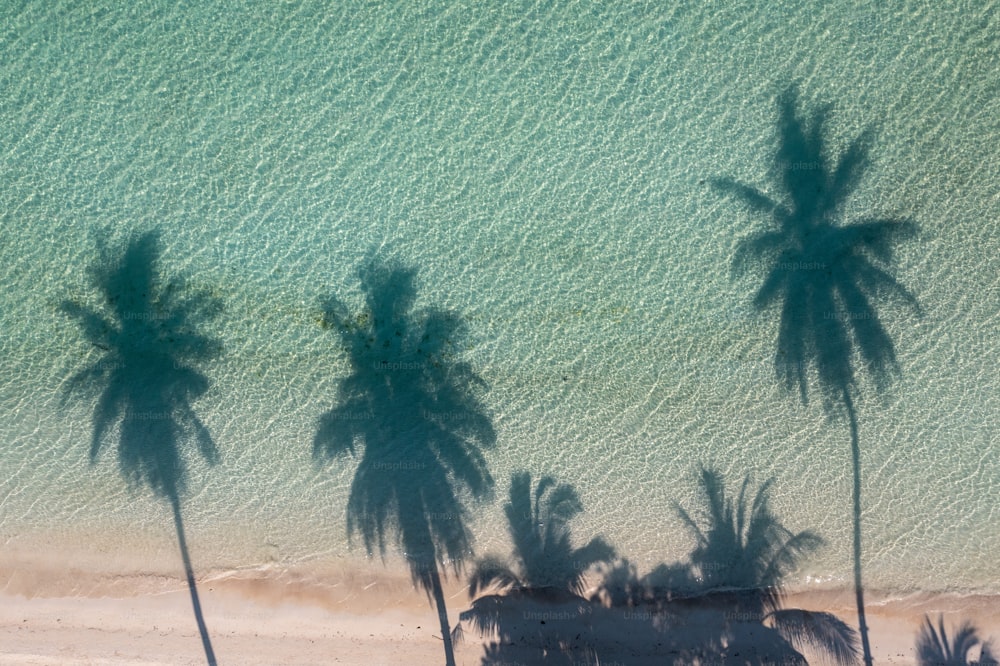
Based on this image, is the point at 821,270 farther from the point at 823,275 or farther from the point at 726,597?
the point at 726,597

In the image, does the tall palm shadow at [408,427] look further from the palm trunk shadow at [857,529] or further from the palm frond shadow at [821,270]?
the palm trunk shadow at [857,529]

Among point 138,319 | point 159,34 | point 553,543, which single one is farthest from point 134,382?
point 553,543

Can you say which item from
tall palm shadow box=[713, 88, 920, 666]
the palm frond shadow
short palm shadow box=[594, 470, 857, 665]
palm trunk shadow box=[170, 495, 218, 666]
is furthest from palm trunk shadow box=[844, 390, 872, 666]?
palm trunk shadow box=[170, 495, 218, 666]

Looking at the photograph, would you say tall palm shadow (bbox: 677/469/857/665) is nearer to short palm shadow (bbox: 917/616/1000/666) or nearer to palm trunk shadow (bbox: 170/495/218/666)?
short palm shadow (bbox: 917/616/1000/666)

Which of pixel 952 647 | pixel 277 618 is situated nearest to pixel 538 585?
pixel 277 618

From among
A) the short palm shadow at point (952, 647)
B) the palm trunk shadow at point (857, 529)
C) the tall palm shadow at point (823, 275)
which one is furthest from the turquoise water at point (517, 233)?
the short palm shadow at point (952, 647)

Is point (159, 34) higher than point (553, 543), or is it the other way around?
point (159, 34)

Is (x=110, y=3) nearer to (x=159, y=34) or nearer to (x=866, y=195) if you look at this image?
(x=159, y=34)
